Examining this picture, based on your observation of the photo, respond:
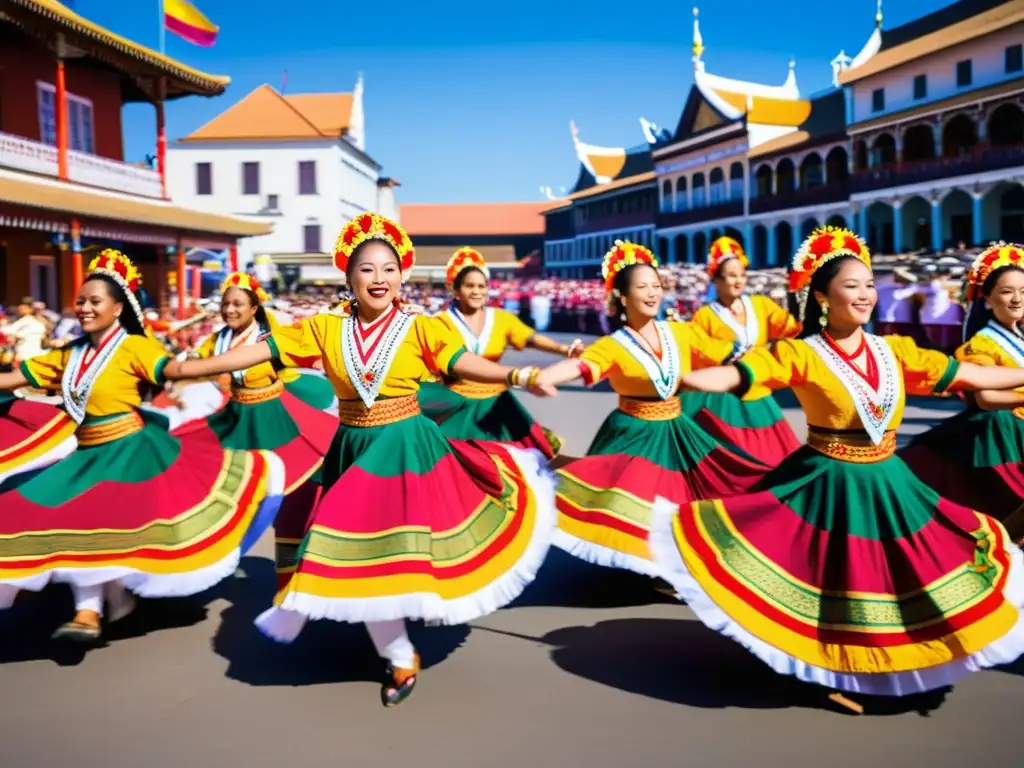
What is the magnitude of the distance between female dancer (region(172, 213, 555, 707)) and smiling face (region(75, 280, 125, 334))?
25.6 inches

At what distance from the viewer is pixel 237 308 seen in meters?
7.52

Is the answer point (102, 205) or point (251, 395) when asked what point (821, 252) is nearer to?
point (251, 395)

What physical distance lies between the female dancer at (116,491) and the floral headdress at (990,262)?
3.76 metres

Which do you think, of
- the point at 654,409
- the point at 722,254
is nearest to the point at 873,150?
the point at 722,254

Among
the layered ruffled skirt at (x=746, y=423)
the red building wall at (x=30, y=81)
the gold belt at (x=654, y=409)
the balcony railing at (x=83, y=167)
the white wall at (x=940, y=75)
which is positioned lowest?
the layered ruffled skirt at (x=746, y=423)

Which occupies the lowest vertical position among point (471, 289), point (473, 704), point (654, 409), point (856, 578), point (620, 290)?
point (473, 704)

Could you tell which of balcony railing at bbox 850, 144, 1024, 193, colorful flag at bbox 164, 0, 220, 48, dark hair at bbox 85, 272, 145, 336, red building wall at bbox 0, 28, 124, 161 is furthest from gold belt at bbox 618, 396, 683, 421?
balcony railing at bbox 850, 144, 1024, 193

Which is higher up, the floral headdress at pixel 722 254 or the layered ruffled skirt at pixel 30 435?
the floral headdress at pixel 722 254

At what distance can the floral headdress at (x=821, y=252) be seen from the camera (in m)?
4.22

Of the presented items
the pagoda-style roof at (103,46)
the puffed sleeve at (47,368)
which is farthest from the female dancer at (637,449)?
the pagoda-style roof at (103,46)

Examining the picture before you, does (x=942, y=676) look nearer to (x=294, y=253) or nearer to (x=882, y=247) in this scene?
(x=882, y=247)

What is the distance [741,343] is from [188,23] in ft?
73.3

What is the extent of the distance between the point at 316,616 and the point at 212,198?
50.8m

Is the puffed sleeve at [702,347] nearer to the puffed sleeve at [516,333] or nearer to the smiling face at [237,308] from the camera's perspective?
the puffed sleeve at [516,333]
